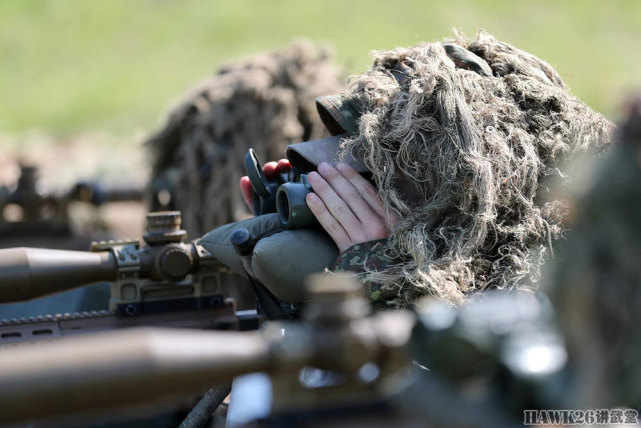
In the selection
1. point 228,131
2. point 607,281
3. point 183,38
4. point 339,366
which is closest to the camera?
point 607,281

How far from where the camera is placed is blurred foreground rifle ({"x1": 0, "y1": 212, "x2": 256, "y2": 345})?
2301mm

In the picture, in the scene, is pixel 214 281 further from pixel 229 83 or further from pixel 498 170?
pixel 229 83

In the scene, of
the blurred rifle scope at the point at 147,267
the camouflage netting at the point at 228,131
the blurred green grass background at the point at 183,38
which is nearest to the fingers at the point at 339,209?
the blurred rifle scope at the point at 147,267

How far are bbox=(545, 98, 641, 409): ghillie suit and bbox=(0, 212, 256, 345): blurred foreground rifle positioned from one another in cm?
158

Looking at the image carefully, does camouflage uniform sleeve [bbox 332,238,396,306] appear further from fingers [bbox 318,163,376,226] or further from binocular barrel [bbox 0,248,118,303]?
binocular barrel [bbox 0,248,118,303]

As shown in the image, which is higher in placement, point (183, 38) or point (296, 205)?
point (183, 38)

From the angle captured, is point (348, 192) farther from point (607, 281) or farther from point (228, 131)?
point (228, 131)

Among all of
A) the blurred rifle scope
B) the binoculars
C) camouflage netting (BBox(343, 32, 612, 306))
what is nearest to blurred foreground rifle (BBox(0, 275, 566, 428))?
camouflage netting (BBox(343, 32, 612, 306))

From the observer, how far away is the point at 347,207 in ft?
6.30

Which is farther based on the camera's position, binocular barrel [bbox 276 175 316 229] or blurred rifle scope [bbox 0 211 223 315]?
blurred rifle scope [bbox 0 211 223 315]

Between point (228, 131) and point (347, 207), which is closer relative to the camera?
point (347, 207)

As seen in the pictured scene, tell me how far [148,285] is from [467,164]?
1088mm

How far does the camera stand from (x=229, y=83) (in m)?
4.79

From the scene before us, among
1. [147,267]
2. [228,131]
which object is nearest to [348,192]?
[147,267]
